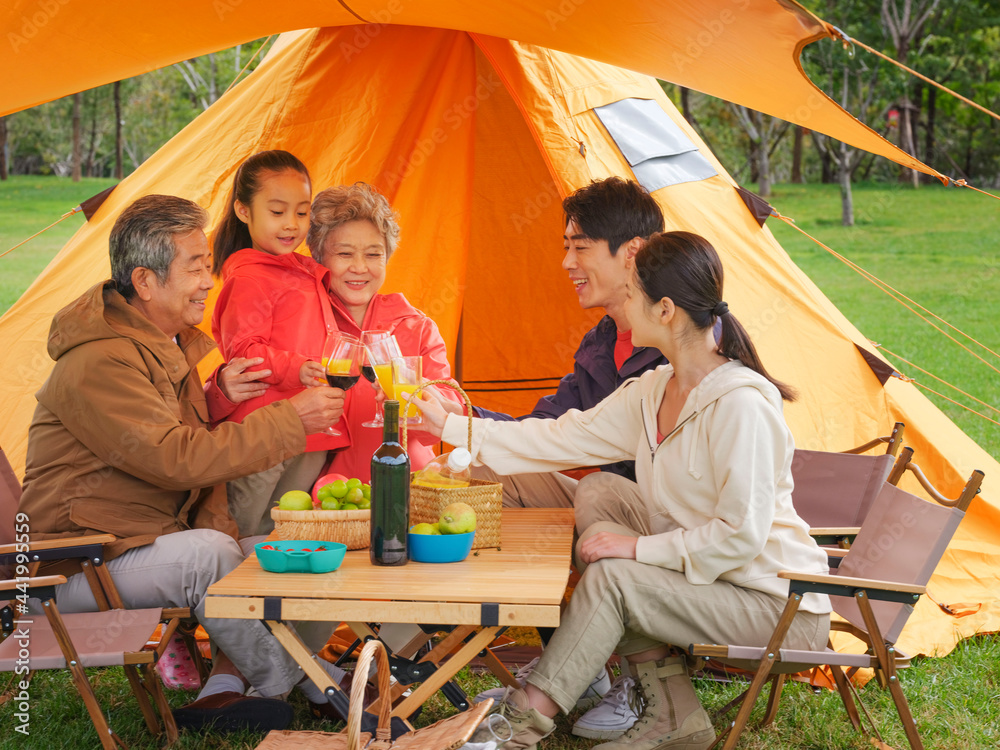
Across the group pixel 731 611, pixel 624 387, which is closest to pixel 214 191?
pixel 624 387

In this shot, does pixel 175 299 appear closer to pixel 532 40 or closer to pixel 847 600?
pixel 532 40

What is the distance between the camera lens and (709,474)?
268cm

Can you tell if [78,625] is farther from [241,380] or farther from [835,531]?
[835,531]

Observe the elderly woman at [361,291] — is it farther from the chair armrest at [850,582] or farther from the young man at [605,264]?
the chair armrest at [850,582]

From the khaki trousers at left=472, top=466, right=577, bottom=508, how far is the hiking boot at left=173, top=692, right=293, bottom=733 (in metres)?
1.04

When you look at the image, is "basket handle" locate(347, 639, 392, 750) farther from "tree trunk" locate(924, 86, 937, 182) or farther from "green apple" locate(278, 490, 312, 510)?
"tree trunk" locate(924, 86, 937, 182)

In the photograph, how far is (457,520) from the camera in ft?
8.15

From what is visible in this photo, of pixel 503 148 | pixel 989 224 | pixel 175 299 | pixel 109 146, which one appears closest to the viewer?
pixel 175 299

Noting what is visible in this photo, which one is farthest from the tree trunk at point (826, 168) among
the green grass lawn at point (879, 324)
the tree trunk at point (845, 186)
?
the tree trunk at point (845, 186)

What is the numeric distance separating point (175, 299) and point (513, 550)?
1.26m

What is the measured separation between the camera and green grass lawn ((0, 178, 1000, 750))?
3.03 m

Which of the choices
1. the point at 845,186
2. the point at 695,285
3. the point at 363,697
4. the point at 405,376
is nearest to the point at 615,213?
the point at 695,285

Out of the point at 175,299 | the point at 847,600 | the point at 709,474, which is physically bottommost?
the point at 847,600

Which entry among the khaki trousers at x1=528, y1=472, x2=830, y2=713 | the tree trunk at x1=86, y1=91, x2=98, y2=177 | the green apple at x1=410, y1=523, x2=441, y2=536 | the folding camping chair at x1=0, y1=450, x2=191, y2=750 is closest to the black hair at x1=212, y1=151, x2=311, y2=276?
the folding camping chair at x1=0, y1=450, x2=191, y2=750
